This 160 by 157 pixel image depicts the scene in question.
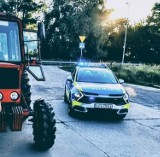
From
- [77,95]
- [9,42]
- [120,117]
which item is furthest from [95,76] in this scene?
[9,42]

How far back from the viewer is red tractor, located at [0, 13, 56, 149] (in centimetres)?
652

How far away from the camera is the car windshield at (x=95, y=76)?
39.0 ft

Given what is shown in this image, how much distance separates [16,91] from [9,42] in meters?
1.23

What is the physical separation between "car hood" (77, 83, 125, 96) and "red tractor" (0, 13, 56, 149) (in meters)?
2.95

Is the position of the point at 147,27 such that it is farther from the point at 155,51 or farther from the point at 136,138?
the point at 136,138

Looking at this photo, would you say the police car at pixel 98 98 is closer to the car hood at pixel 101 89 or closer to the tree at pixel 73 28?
the car hood at pixel 101 89

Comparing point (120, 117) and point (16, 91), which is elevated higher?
point (16, 91)

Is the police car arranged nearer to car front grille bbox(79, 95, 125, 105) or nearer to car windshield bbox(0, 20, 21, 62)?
car front grille bbox(79, 95, 125, 105)

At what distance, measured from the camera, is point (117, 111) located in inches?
416

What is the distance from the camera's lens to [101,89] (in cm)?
1068

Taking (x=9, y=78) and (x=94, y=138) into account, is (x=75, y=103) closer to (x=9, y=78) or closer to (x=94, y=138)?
(x=94, y=138)

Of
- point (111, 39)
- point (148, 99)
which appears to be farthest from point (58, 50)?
point (148, 99)

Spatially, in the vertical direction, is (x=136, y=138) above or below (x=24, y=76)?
below

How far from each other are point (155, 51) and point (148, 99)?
144 ft
